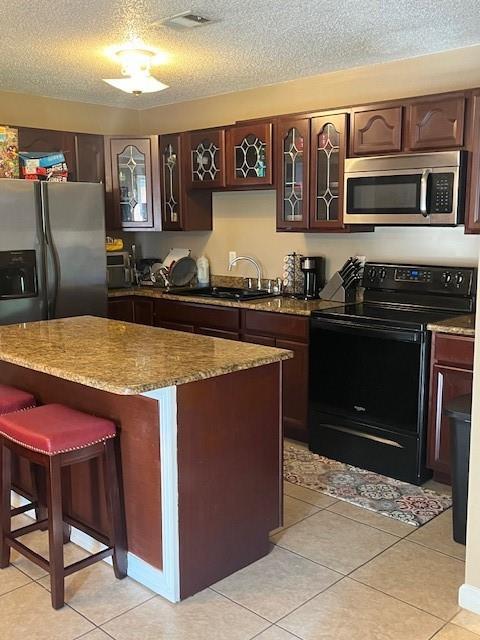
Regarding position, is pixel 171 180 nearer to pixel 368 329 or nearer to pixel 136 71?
pixel 136 71

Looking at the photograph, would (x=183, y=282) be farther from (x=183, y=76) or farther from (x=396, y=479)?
(x=396, y=479)

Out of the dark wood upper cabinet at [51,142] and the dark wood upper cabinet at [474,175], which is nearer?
the dark wood upper cabinet at [474,175]

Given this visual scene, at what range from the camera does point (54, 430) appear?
7.68 feet

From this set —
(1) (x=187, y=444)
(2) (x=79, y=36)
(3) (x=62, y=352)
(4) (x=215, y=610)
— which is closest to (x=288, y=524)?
(4) (x=215, y=610)

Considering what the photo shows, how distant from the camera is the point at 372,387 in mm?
3629

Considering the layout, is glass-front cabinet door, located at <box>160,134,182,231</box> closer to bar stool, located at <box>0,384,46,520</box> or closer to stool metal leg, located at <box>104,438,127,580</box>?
bar stool, located at <box>0,384,46,520</box>

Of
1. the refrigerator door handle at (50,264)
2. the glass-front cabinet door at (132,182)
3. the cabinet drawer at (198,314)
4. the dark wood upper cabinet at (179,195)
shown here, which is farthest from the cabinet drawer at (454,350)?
the glass-front cabinet door at (132,182)

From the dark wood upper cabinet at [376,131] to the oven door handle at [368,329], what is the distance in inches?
40.9

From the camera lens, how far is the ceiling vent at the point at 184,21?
3.16m

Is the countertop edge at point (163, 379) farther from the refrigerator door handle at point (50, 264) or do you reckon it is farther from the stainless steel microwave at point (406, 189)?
the refrigerator door handle at point (50, 264)

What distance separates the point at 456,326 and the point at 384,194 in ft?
3.05

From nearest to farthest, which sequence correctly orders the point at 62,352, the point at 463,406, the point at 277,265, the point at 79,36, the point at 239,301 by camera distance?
the point at 62,352 < the point at 463,406 < the point at 79,36 < the point at 239,301 < the point at 277,265

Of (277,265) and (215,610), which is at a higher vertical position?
(277,265)

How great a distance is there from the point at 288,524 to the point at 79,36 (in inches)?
111
